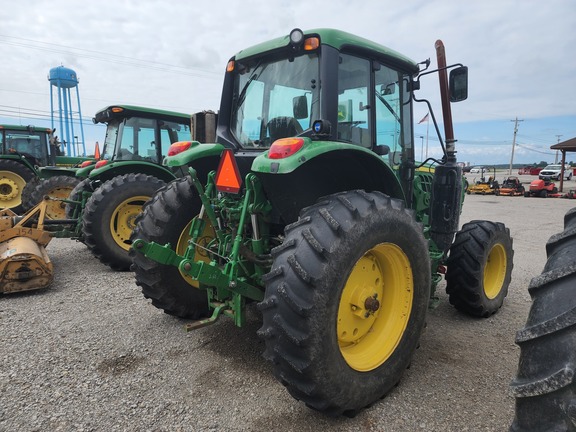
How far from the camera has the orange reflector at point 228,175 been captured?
2660 millimetres

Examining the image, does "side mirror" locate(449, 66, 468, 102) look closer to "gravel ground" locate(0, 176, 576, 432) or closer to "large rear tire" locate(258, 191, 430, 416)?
"large rear tire" locate(258, 191, 430, 416)

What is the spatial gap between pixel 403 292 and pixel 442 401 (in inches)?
27.3

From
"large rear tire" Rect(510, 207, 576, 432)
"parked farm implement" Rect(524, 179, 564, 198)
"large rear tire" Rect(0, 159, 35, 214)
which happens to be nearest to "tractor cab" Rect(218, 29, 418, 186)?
"large rear tire" Rect(510, 207, 576, 432)

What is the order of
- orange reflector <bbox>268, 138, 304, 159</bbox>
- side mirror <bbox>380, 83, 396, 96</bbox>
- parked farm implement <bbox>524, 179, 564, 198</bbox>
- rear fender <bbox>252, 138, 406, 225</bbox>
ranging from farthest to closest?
parked farm implement <bbox>524, 179, 564, 198</bbox> < side mirror <bbox>380, 83, 396, 96</bbox> < rear fender <bbox>252, 138, 406, 225</bbox> < orange reflector <bbox>268, 138, 304, 159</bbox>

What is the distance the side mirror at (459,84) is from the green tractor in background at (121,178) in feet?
12.7

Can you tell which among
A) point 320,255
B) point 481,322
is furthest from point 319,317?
point 481,322

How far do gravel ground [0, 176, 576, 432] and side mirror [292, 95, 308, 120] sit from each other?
5.97 ft

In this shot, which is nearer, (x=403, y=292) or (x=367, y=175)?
(x=403, y=292)

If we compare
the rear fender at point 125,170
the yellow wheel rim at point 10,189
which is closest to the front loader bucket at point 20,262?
the rear fender at point 125,170

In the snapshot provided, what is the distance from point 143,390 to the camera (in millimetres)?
2572

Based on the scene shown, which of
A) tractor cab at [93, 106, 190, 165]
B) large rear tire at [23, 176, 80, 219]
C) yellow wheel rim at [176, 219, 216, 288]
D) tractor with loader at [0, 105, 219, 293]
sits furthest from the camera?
large rear tire at [23, 176, 80, 219]

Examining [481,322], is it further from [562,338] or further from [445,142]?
[562,338]

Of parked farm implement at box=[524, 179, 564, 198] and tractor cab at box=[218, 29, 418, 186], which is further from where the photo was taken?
parked farm implement at box=[524, 179, 564, 198]

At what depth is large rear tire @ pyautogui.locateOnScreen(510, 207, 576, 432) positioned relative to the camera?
1.11m
